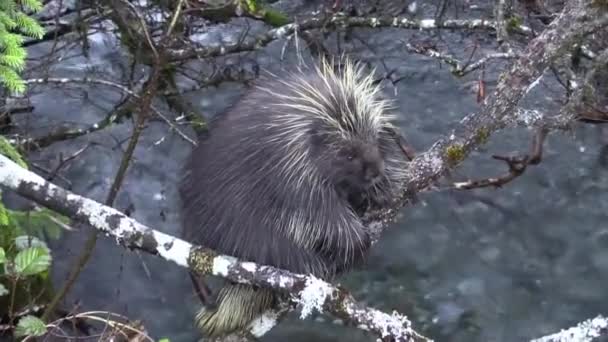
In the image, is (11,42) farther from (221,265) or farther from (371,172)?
(371,172)

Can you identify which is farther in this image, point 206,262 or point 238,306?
point 238,306

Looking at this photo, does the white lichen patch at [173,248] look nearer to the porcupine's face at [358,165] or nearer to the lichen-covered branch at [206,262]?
the lichen-covered branch at [206,262]

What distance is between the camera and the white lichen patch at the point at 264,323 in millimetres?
3053

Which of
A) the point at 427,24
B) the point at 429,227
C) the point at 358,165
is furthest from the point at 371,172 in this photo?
the point at 429,227

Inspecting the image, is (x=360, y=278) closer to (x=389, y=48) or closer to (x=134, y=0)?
(x=389, y=48)

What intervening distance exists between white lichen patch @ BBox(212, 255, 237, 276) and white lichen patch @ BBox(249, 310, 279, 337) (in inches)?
12.6

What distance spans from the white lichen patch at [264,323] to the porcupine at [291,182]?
10cm

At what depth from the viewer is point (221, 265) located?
282 cm

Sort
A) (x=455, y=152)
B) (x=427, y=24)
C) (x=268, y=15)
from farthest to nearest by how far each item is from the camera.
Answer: (x=268, y=15) < (x=427, y=24) < (x=455, y=152)

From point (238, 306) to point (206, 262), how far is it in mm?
505

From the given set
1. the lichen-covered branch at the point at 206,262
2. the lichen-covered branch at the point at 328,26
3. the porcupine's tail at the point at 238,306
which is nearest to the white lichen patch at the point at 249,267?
the lichen-covered branch at the point at 206,262

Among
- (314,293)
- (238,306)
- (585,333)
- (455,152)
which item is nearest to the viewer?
(585,333)

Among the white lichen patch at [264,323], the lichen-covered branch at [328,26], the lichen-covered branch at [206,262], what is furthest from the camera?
the lichen-covered branch at [328,26]

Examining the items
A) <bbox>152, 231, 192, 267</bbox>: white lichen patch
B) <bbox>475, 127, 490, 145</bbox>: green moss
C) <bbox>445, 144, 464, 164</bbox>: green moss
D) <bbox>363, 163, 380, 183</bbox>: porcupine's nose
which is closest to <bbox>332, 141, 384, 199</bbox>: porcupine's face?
<bbox>363, 163, 380, 183</bbox>: porcupine's nose
